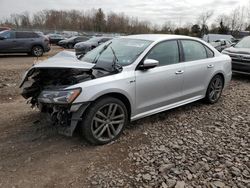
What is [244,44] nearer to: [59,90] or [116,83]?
[116,83]

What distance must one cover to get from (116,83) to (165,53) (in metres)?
1.36

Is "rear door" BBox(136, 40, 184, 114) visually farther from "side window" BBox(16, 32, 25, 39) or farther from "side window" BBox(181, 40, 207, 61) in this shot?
Answer: "side window" BBox(16, 32, 25, 39)

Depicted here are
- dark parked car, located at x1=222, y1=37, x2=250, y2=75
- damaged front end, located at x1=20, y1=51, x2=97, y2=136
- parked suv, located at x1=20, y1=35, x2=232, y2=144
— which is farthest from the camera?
dark parked car, located at x1=222, y1=37, x2=250, y2=75

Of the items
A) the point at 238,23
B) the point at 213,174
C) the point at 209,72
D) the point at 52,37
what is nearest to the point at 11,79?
the point at 209,72

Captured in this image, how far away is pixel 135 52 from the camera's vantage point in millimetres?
4512

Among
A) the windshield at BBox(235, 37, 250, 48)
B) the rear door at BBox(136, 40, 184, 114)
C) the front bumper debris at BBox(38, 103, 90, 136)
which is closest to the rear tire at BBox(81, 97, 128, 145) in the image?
the front bumper debris at BBox(38, 103, 90, 136)

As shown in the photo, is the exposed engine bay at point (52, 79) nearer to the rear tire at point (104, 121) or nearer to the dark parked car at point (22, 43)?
the rear tire at point (104, 121)

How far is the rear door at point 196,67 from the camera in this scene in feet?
16.9

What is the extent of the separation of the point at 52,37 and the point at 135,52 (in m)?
30.3

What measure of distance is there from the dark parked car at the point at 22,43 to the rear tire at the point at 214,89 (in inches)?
495

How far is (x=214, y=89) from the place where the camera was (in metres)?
6.00

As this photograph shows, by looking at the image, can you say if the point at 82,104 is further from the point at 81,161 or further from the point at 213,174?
the point at 213,174

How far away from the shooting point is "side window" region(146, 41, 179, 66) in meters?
4.61

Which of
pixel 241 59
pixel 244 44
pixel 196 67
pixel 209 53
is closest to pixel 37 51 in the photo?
pixel 244 44
